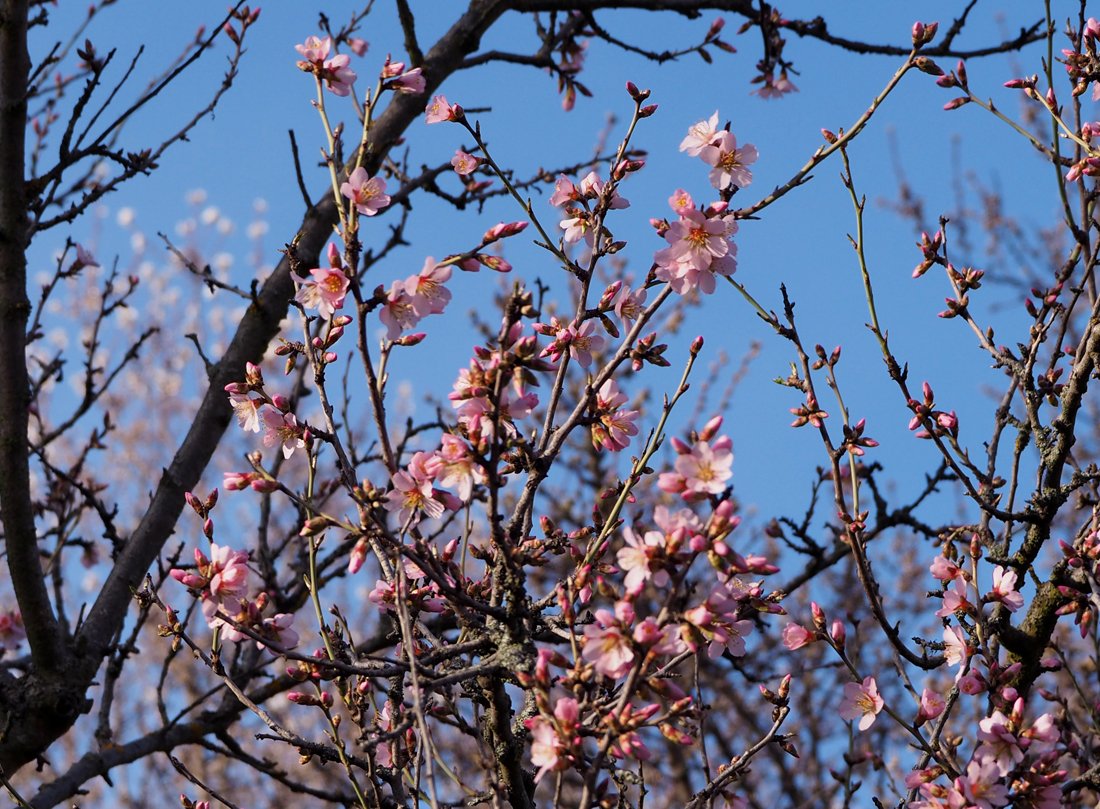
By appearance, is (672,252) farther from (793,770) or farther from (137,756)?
(793,770)

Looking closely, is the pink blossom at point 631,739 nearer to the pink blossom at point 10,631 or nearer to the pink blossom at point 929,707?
the pink blossom at point 929,707

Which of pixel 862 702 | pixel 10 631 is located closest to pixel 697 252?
pixel 862 702

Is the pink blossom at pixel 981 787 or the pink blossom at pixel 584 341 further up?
the pink blossom at pixel 584 341

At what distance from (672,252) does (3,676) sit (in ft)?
9.56

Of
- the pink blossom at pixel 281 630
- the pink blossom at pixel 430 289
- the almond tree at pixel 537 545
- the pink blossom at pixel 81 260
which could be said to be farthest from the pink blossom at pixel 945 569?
the pink blossom at pixel 81 260

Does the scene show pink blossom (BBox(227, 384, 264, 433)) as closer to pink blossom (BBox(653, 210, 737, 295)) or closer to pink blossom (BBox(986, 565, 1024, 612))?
pink blossom (BBox(653, 210, 737, 295))

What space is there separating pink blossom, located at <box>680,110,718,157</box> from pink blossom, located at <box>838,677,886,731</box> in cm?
130

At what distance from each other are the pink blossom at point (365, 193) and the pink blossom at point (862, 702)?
1533 millimetres

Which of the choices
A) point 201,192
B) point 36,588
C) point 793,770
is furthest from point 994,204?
point 201,192

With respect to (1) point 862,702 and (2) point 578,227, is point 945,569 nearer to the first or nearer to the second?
(1) point 862,702

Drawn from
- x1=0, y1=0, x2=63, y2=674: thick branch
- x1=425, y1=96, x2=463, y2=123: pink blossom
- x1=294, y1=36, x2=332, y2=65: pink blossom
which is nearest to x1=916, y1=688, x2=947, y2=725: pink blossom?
x1=425, y1=96, x2=463, y2=123: pink blossom

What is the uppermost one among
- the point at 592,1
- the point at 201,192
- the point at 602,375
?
the point at 201,192

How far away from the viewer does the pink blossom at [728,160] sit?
231cm

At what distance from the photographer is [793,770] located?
8195 millimetres
